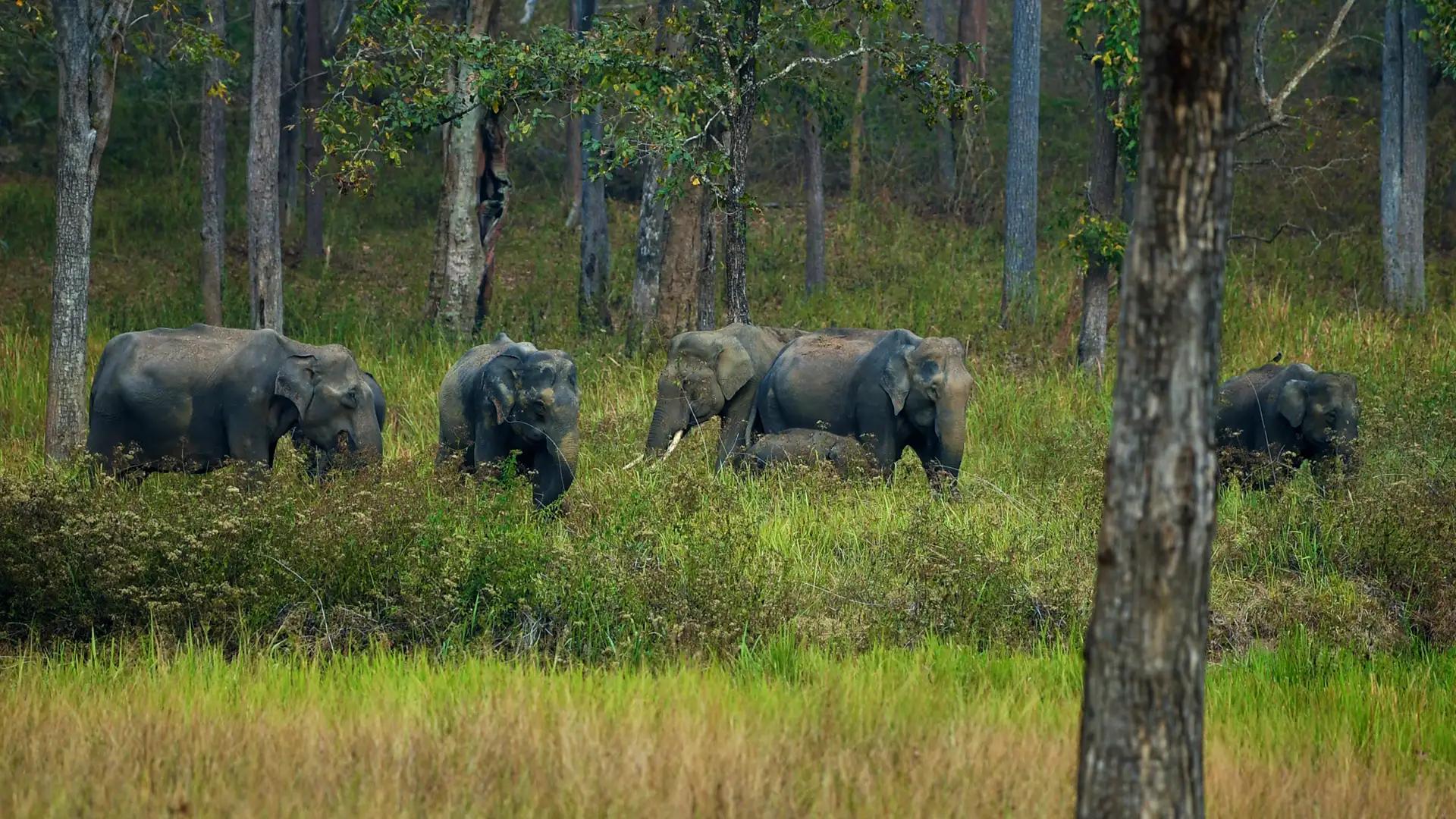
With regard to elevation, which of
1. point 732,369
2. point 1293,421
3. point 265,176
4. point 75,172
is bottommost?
point 1293,421

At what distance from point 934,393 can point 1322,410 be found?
9.27ft

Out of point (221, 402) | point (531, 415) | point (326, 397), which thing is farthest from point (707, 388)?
point (221, 402)

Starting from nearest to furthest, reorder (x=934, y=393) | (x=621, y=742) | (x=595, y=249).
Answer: (x=621, y=742), (x=934, y=393), (x=595, y=249)

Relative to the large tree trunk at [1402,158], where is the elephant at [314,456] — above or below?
below

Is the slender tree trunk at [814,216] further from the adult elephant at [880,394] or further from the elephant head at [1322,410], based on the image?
the elephant head at [1322,410]

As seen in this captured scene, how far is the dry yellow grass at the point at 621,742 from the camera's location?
5.56m

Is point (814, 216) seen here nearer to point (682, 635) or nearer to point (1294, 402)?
point (1294, 402)

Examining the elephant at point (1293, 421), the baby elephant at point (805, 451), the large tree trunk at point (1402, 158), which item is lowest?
the baby elephant at point (805, 451)

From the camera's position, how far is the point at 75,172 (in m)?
13.4

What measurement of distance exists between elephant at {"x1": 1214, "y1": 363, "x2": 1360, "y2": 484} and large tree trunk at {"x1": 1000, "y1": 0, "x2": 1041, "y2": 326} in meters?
9.84

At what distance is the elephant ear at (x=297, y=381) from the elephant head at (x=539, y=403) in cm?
138

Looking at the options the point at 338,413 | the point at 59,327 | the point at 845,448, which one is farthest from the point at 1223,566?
the point at 59,327

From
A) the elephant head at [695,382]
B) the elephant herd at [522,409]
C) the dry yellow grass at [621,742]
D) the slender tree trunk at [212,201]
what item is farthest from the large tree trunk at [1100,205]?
the slender tree trunk at [212,201]

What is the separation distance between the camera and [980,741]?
621 cm
